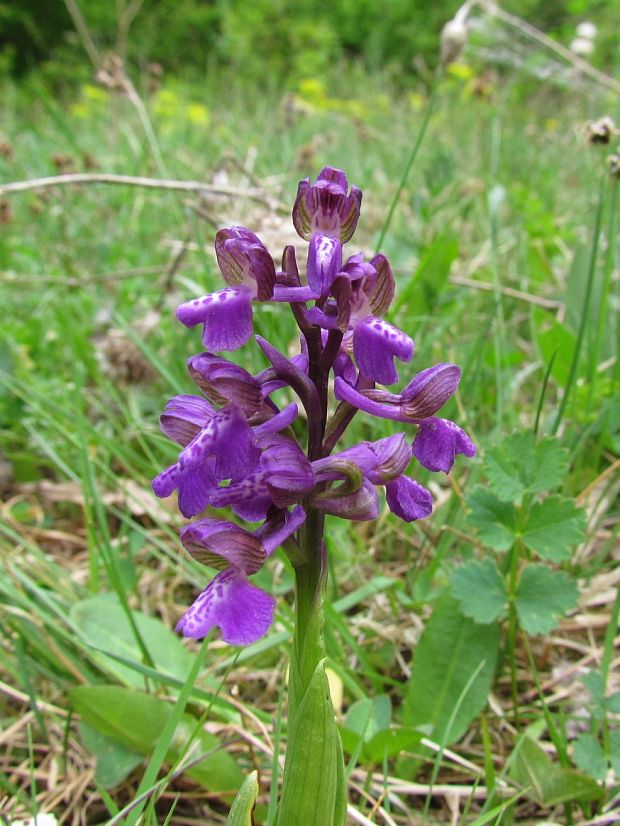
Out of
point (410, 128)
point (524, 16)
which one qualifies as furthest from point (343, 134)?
point (524, 16)

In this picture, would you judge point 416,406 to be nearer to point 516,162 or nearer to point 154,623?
point 154,623

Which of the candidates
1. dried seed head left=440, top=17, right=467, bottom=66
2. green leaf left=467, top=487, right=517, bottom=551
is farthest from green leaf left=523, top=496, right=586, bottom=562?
dried seed head left=440, top=17, right=467, bottom=66

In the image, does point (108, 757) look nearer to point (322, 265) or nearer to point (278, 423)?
point (278, 423)

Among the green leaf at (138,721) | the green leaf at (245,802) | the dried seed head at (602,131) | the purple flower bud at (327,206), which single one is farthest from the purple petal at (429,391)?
the dried seed head at (602,131)

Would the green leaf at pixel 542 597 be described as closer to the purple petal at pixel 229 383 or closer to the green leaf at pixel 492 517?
the green leaf at pixel 492 517

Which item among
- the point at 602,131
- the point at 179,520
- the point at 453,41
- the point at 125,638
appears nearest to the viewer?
the point at 125,638

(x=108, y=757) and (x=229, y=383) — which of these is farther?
(x=108, y=757)

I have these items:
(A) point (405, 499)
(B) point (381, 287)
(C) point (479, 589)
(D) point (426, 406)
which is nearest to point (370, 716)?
(C) point (479, 589)
